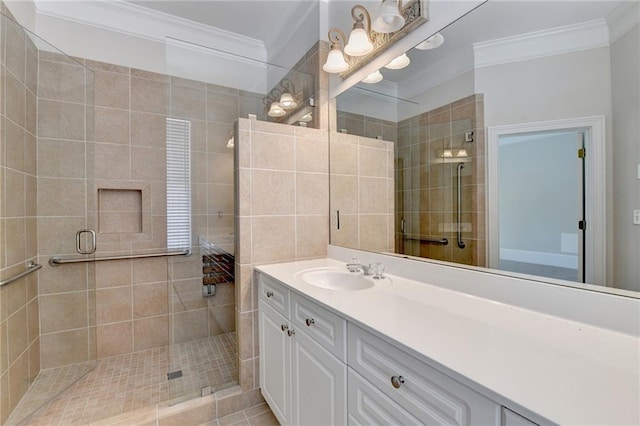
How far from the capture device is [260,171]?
5.65ft

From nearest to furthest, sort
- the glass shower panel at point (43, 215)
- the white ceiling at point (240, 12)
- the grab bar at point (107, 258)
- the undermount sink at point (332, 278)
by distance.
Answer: the undermount sink at point (332, 278) → the glass shower panel at point (43, 215) → the grab bar at point (107, 258) → the white ceiling at point (240, 12)

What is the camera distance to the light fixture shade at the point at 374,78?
1652 millimetres

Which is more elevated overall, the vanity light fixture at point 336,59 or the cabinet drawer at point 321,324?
the vanity light fixture at point 336,59

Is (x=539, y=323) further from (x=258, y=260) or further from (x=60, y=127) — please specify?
(x=60, y=127)

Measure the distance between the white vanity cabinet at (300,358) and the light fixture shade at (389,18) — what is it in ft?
4.73

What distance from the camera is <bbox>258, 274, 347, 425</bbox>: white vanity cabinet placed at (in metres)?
1.02

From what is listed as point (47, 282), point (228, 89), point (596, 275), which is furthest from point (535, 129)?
point (47, 282)

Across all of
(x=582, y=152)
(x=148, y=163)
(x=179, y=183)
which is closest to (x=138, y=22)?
(x=148, y=163)

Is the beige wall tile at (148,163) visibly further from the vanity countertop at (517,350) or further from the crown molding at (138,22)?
the vanity countertop at (517,350)

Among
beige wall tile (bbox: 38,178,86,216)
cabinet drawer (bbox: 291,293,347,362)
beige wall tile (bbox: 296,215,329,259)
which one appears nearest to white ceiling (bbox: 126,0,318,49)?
beige wall tile (bbox: 38,178,86,216)

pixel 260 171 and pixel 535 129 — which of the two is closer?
pixel 535 129

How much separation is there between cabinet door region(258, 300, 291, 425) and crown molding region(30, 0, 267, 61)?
2258 mm

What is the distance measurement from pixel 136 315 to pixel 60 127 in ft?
5.05

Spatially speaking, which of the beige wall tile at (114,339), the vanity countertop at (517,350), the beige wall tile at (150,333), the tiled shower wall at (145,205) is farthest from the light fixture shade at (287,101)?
the beige wall tile at (114,339)
